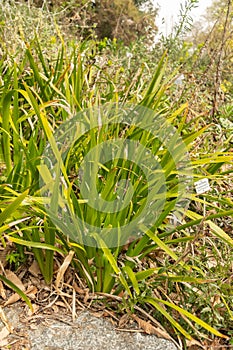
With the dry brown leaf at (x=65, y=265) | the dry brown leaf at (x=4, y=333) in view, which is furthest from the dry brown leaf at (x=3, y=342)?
the dry brown leaf at (x=65, y=265)

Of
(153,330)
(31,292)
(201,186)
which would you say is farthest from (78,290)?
(201,186)

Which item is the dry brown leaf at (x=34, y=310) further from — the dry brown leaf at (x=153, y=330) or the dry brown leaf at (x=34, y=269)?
the dry brown leaf at (x=153, y=330)

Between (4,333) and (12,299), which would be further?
(12,299)

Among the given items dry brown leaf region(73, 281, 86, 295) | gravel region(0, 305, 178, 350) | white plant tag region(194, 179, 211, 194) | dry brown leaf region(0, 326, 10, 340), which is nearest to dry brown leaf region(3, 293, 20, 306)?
gravel region(0, 305, 178, 350)

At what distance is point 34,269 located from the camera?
1817mm

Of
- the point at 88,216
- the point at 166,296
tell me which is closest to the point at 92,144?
the point at 88,216

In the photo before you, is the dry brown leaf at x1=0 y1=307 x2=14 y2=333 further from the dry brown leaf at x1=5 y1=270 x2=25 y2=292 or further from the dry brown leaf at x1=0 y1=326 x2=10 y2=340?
the dry brown leaf at x1=5 y1=270 x2=25 y2=292

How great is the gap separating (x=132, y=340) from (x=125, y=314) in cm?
11

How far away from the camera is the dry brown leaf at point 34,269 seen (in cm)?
181

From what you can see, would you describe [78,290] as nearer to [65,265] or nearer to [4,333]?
[65,265]

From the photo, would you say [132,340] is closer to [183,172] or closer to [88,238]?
[88,238]

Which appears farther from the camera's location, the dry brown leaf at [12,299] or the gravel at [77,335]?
the dry brown leaf at [12,299]

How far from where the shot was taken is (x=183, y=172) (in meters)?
1.87

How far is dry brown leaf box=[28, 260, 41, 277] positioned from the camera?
5.93 feet
